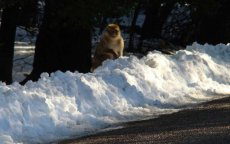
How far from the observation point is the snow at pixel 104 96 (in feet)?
31.7

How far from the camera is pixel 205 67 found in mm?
16078

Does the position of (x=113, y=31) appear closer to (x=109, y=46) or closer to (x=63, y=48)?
(x=109, y=46)

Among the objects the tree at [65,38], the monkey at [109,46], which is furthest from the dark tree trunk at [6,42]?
the monkey at [109,46]

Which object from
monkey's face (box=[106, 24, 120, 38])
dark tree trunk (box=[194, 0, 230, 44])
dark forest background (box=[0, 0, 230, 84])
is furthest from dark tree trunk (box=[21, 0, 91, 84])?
dark tree trunk (box=[194, 0, 230, 44])

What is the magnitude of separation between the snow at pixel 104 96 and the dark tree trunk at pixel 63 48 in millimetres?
2118

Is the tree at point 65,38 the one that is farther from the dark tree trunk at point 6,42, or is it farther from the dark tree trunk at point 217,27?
the dark tree trunk at point 217,27

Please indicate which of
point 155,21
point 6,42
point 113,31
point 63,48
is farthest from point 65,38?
point 155,21

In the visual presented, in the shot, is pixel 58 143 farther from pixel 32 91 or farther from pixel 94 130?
pixel 32 91

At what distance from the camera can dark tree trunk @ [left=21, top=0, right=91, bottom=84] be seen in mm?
16469

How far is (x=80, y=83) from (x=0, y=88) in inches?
60.0

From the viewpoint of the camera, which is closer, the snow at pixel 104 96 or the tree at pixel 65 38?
the snow at pixel 104 96

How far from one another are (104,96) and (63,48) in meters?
5.26

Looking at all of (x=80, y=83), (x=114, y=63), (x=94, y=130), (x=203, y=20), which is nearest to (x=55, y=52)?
(x=114, y=63)

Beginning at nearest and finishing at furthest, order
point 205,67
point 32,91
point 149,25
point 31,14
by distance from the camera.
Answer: point 32,91 → point 205,67 → point 31,14 → point 149,25
